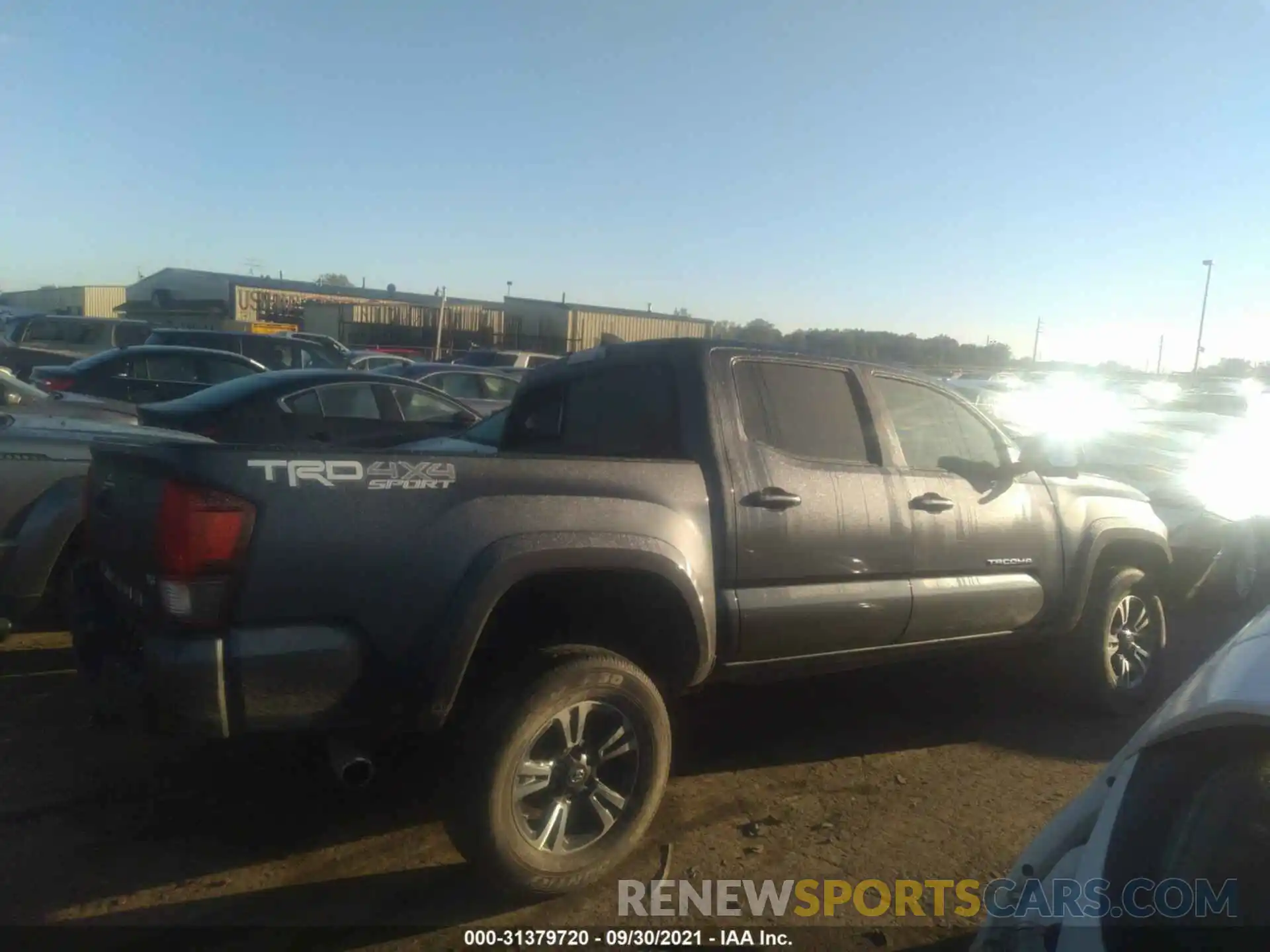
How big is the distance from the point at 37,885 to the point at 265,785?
97cm

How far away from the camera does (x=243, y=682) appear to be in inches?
115

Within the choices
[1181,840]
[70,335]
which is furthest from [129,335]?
[1181,840]

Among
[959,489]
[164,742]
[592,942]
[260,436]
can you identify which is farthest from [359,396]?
[592,942]

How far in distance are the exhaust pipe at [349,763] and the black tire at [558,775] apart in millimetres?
299

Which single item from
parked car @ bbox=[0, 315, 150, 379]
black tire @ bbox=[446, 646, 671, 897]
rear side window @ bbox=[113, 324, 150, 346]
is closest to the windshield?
black tire @ bbox=[446, 646, 671, 897]

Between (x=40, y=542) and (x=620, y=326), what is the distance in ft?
110

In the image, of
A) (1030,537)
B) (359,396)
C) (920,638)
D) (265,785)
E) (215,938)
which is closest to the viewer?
(215,938)

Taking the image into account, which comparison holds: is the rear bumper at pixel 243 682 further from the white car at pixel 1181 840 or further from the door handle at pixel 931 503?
the door handle at pixel 931 503

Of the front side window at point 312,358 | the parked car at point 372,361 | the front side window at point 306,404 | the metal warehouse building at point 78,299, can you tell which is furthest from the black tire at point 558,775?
the metal warehouse building at point 78,299

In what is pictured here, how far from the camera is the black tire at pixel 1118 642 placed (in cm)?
532

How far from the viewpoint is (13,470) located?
5.17 meters

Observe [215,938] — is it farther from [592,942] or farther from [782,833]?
[782,833]

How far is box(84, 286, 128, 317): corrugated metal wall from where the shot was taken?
5822 cm

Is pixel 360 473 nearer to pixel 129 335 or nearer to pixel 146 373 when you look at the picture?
pixel 146 373
